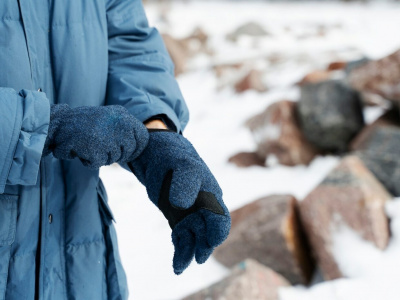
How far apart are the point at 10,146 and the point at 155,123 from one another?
1.33 feet

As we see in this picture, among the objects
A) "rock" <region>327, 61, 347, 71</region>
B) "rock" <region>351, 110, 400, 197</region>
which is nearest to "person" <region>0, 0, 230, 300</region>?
"rock" <region>351, 110, 400, 197</region>

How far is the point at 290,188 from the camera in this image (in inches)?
136

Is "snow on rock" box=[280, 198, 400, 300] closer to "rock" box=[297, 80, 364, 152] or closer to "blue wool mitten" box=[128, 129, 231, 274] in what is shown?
"blue wool mitten" box=[128, 129, 231, 274]

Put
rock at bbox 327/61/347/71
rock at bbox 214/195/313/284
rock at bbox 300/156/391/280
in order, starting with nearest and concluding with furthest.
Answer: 1. rock at bbox 300/156/391/280
2. rock at bbox 214/195/313/284
3. rock at bbox 327/61/347/71

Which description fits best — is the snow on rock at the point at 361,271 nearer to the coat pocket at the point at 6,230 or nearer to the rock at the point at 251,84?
the coat pocket at the point at 6,230

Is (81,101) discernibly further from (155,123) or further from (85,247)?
(85,247)

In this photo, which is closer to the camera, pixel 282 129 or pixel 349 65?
pixel 282 129

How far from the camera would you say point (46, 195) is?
116 cm

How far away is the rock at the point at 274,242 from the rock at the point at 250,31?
26.4 feet

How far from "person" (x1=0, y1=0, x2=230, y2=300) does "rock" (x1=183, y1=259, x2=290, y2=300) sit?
2.36ft

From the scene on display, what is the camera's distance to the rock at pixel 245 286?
6.37 feet

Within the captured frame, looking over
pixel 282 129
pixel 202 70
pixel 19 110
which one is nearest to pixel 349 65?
pixel 282 129

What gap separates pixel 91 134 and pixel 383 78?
9.95ft

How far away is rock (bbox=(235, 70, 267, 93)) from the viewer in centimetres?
563
